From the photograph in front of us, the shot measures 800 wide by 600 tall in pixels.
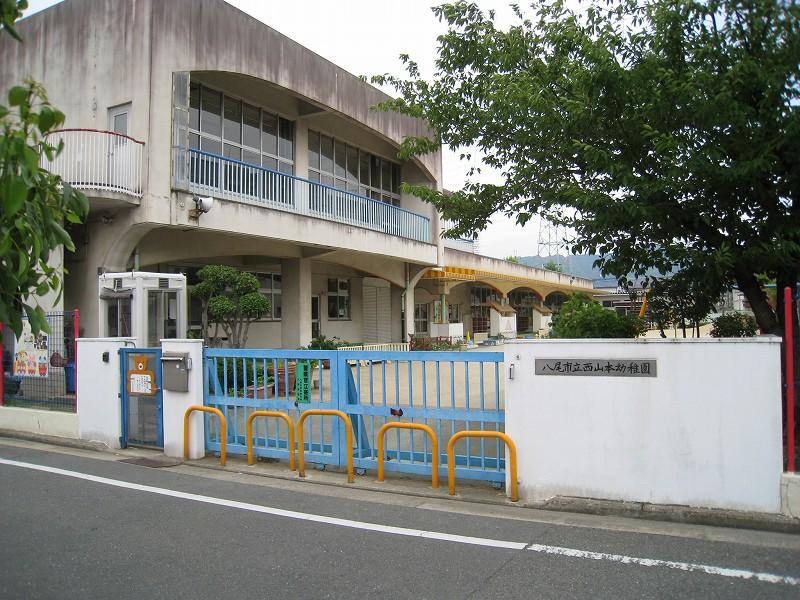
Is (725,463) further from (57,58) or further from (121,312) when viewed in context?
(57,58)

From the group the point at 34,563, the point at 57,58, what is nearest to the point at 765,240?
the point at 34,563

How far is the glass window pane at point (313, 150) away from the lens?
19219mm

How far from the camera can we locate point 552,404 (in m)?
6.03

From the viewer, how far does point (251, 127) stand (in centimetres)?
1694

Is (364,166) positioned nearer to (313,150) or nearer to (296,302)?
(313,150)

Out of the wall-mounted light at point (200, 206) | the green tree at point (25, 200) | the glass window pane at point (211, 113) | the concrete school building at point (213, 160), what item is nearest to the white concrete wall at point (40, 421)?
the concrete school building at point (213, 160)

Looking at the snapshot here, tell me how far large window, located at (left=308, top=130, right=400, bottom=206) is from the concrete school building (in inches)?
2.4

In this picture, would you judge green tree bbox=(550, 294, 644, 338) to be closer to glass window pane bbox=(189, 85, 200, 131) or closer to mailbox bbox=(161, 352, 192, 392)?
mailbox bbox=(161, 352, 192, 392)

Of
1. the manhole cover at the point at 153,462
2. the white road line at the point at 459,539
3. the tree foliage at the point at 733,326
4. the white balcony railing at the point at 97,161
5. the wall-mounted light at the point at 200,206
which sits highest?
the white balcony railing at the point at 97,161

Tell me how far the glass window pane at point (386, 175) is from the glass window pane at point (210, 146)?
8.08 meters

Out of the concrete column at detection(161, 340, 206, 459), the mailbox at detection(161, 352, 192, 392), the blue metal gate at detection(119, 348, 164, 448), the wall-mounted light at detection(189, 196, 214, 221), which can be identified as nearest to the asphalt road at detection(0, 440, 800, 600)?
the concrete column at detection(161, 340, 206, 459)

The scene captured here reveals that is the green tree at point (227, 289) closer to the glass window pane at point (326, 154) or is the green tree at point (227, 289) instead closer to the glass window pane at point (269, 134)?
the glass window pane at point (269, 134)

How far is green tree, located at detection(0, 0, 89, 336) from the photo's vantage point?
247 centimetres

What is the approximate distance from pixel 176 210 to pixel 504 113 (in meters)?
7.88
